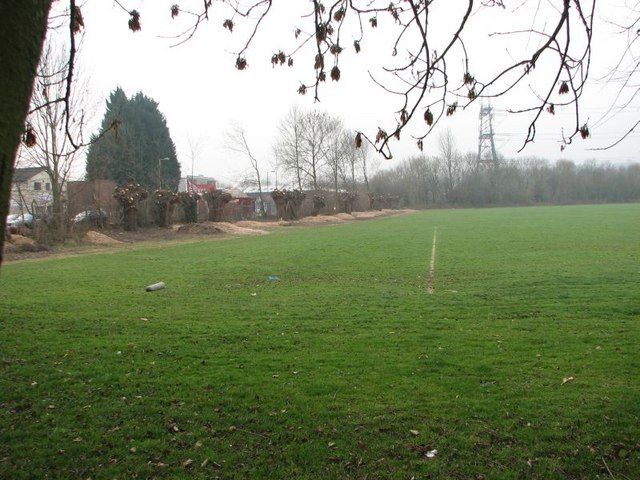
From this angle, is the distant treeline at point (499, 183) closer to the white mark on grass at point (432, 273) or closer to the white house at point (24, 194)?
the white house at point (24, 194)

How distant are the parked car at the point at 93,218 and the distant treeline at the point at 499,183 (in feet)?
222

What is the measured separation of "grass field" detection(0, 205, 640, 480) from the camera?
145 inches

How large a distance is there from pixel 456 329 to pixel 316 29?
5.00 meters

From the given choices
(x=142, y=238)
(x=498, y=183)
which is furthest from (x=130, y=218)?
(x=498, y=183)

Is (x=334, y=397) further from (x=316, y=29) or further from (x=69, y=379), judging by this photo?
(x=316, y=29)

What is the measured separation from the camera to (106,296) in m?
10.7

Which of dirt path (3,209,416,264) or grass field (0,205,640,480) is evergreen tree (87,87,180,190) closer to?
dirt path (3,209,416,264)

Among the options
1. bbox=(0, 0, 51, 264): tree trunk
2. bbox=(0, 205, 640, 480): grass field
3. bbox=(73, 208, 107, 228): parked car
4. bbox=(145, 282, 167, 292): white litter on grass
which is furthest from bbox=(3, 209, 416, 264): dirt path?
bbox=(0, 0, 51, 264): tree trunk

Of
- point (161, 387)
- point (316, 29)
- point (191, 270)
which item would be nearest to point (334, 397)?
point (161, 387)

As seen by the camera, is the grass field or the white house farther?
the white house

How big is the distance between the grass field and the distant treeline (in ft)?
275

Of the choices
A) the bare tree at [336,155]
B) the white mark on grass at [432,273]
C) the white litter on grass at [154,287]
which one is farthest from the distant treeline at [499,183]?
the white litter on grass at [154,287]

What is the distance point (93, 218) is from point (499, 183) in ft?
267

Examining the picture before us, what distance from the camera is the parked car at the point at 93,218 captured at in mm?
27428
